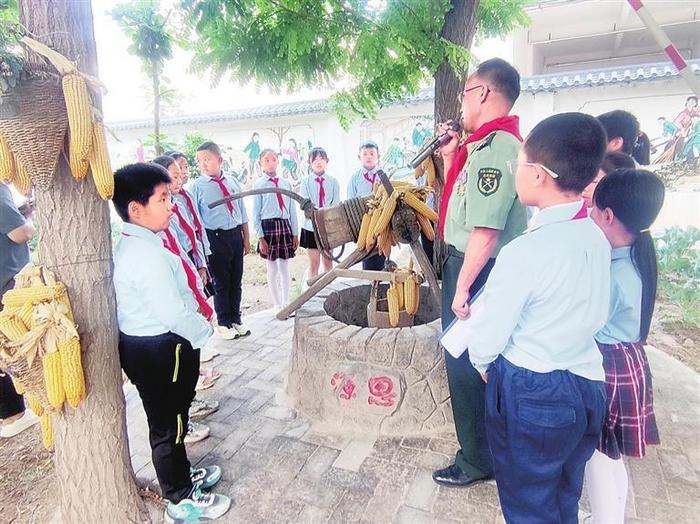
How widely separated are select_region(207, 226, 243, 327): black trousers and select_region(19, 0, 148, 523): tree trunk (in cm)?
238

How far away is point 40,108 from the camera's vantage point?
4.76ft

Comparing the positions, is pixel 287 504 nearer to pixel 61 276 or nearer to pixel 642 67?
pixel 61 276

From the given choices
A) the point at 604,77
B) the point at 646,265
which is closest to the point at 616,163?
the point at 646,265

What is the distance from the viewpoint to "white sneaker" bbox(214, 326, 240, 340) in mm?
4191

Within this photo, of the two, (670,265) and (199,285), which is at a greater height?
(199,285)

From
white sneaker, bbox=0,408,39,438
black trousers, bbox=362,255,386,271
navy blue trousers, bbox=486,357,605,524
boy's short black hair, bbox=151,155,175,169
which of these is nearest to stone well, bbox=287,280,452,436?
navy blue trousers, bbox=486,357,605,524

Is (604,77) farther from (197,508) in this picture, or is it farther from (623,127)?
(197,508)

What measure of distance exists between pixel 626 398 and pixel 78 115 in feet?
7.34

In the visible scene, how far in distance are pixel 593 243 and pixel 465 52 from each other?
164cm

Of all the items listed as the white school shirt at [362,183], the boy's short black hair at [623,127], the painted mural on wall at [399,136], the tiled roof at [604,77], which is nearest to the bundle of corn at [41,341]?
the boy's short black hair at [623,127]

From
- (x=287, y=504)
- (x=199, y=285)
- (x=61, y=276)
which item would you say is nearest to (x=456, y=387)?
(x=287, y=504)

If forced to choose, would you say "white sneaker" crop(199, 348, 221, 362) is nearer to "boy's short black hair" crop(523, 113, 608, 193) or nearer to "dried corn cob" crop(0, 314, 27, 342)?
"dried corn cob" crop(0, 314, 27, 342)

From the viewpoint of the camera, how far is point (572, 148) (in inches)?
52.7

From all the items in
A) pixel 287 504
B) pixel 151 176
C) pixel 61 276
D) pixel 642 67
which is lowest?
pixel 287 504
